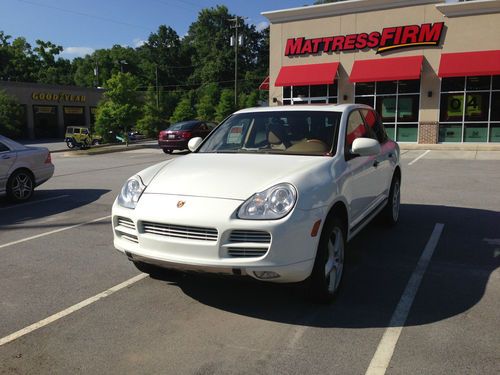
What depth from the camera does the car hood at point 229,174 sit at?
378 cm

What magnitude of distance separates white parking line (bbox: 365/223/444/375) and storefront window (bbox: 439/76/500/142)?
64.2ft

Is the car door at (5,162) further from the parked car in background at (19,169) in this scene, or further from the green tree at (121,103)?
the green tree at (121,103)

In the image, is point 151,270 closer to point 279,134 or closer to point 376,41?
point 279,134

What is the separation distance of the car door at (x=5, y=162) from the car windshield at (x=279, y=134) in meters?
5.68

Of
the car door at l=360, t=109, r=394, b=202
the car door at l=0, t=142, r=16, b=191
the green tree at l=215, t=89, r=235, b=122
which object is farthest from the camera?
the green tree at l=215, t=89, r=235, b=122

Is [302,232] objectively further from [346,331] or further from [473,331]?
[473,331]

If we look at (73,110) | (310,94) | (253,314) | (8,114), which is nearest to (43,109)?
(73,110)

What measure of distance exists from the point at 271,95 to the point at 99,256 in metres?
22.5

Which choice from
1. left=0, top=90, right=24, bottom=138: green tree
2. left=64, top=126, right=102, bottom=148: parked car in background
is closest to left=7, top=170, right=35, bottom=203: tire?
left=64, top=126, right=102, bottom=148: parked car in background

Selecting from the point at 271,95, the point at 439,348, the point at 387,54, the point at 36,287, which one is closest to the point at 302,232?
the point at 439,348

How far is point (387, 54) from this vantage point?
24000 millimetres

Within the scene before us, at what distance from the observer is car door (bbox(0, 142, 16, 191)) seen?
918cm

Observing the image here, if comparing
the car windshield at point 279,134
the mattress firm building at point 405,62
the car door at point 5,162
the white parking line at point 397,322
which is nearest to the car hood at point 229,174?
the car windshield at point 279,134

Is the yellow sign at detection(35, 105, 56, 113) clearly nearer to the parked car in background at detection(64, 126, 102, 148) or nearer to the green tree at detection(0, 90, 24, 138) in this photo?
the green tree at detection(0, 90, 24, 138)
